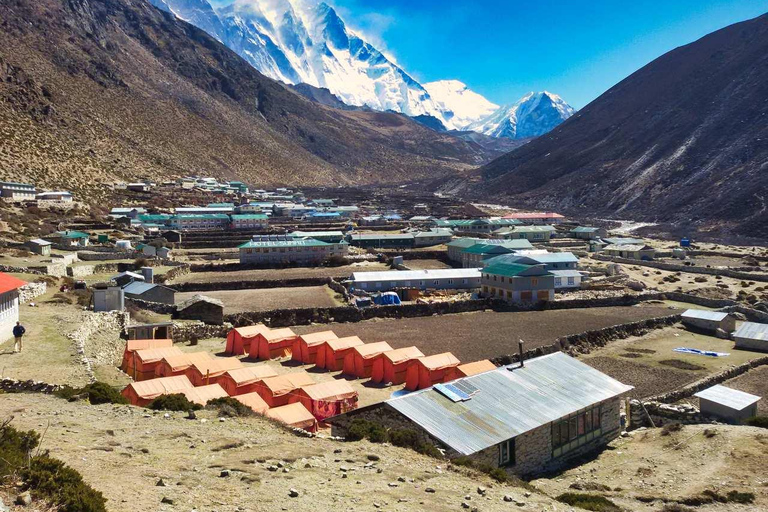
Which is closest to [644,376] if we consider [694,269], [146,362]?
[146,362]

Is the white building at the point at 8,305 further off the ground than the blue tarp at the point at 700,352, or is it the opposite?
the white building at the point at 8,305

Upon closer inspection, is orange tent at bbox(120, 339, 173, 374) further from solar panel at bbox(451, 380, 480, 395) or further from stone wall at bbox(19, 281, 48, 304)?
solar panel at bbox(451, 380, 480, 395)

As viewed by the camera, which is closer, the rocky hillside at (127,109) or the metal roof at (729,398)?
the metal roof at (729,398)

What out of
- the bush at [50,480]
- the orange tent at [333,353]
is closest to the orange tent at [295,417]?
the bush at [50,480]

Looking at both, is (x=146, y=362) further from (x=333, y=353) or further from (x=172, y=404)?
(x=333, y=353)

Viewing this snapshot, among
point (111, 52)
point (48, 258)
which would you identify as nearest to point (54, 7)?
point (111, 52)

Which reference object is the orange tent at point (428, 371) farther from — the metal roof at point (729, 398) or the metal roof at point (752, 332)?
the metal roof at point (752, 332)
